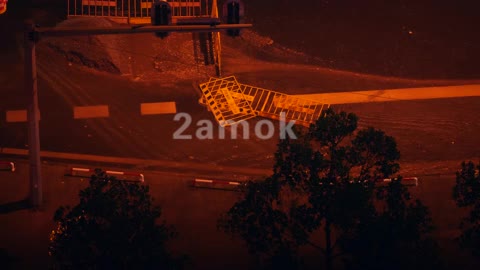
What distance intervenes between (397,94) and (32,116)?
1301cm

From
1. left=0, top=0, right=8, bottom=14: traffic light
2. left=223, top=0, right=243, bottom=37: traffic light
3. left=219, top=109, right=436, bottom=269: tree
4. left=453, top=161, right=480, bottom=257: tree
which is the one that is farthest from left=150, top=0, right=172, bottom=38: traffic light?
left=0, top=0, right=8, bottom=14: traffic light

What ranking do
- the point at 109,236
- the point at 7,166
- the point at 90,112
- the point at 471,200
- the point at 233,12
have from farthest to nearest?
the point at 90,112 < the point at 7,166 < the point at 233,12 < the point at 471,200 < the point at 109,236

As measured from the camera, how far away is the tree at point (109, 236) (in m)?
15.5

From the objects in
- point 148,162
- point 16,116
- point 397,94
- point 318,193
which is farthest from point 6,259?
point 397,94

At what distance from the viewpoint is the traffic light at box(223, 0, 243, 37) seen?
17500 millimetres

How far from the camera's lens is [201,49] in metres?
28.7

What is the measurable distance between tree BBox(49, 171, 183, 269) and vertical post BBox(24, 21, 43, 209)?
452 centimetres

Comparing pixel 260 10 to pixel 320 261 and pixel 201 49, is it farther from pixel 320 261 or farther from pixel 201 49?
pixel 320 261

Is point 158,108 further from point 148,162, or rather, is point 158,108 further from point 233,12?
point 233,12

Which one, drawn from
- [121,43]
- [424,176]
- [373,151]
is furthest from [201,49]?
[373,151]

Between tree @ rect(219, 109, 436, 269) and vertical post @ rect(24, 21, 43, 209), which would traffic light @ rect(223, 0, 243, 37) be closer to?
tree @ rect(219, 109, 436, 269)

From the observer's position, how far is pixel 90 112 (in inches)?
1010

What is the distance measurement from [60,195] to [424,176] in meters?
11.0

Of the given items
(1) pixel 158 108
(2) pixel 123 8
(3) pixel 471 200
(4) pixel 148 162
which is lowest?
(3) pixel 471 200
